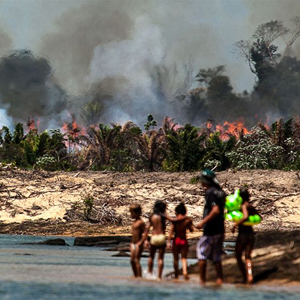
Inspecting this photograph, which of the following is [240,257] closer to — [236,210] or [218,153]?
[236,210]

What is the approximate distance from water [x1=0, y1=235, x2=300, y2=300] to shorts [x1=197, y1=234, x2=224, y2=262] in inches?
20.7

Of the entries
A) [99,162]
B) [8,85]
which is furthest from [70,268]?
[8,85]

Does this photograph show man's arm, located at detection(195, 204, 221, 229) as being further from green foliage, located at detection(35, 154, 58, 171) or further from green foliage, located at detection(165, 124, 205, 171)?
green foliage, located at detection(35, 154, 58, 171)

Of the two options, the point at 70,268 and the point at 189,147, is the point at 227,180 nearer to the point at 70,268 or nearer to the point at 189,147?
the point at 189,147

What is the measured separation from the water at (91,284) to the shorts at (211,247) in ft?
1.72

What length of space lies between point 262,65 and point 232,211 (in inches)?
3821

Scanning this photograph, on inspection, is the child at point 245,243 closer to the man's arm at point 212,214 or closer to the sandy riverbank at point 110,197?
the man's arm at point 212,214

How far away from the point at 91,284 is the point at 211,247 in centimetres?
233

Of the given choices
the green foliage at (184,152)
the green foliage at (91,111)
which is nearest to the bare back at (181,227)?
the green foliage at (184,152)

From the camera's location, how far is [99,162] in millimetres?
62344

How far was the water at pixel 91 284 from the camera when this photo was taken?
13.3 m

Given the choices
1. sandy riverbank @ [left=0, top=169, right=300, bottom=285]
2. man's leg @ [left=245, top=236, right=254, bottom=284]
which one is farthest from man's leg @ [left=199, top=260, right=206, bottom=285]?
sandy riverbank @ [left=0, top=169, right=300, bottom=285]

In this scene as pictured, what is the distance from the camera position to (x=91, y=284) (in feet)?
49.8

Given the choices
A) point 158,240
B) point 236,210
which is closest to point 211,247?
point 236,210
